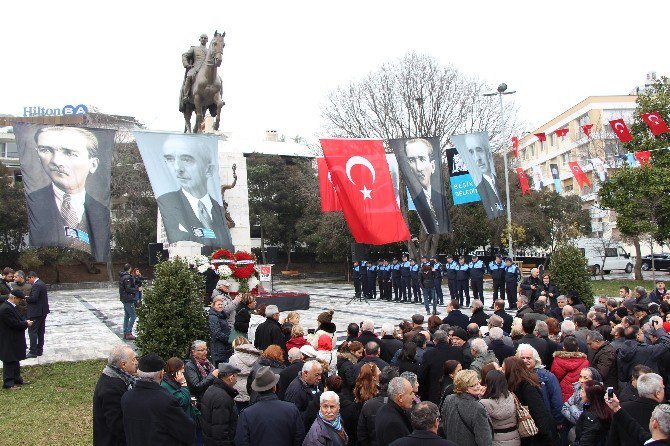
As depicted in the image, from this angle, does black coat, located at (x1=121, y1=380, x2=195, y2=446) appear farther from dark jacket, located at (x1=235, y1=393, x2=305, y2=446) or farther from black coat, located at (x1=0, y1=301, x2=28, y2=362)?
black coat, located at (x1=0, y1=301, x2=28, y2=362)

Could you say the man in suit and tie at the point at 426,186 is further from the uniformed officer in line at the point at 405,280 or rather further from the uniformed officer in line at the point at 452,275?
the uniformed officer in line at the point at 405,280

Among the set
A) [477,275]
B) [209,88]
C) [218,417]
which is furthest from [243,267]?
[218,417]

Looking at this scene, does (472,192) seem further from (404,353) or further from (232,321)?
(404,353)

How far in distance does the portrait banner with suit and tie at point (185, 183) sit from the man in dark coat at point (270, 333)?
14.2ft

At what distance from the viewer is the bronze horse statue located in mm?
17172

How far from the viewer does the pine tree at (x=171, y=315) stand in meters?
10.2

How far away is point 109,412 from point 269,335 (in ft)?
11.0

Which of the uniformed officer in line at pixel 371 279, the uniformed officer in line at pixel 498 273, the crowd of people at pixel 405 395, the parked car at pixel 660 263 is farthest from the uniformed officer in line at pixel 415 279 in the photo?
the parked car at pixel 660 263

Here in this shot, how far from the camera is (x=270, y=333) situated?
8.76 metres

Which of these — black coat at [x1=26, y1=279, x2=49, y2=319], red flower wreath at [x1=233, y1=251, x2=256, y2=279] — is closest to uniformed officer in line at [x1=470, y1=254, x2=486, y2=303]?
red flower wreath at [x1=233, y1=251, x2=256, y2=279]

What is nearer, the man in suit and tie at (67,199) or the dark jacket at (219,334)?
the dark jacket at (219,334)

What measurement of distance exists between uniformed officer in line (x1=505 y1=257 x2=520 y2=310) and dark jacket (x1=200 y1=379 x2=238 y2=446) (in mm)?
16036

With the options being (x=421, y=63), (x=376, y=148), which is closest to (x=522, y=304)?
(x=376, y=148)

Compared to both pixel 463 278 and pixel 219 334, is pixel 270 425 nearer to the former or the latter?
pixel 219 334
